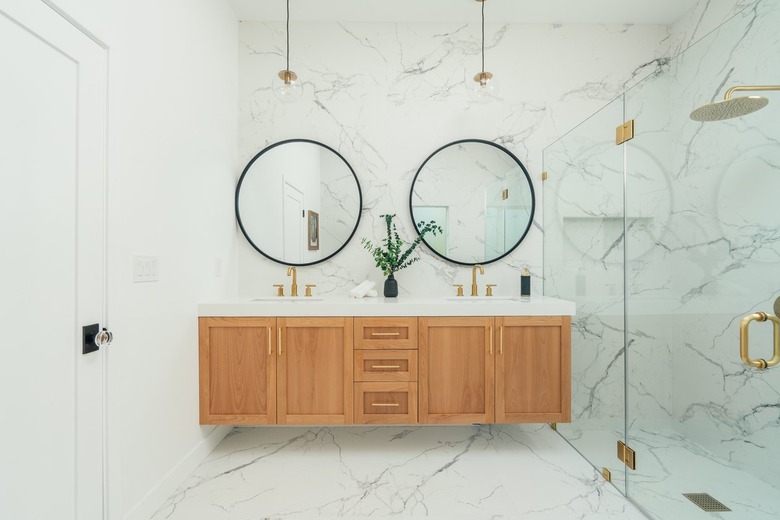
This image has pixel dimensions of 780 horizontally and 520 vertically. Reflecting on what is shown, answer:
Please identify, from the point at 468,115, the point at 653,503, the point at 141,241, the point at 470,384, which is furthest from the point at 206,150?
the point at 653,503

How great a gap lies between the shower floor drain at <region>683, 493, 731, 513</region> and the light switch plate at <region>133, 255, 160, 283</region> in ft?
7.45

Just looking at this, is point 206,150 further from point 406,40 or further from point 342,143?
point 406,40

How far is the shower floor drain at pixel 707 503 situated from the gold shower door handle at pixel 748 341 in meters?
0.53

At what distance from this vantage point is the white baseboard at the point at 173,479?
5.41ft

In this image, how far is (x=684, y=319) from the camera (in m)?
1.52

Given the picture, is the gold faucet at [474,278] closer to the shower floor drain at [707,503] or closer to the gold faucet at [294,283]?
the gold faucet at [294,283]

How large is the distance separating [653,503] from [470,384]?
91 cm

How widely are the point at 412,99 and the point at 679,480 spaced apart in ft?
8.15

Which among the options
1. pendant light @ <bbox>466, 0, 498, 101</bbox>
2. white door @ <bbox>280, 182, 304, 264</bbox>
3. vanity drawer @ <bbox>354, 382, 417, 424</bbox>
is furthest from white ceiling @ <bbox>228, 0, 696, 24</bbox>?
vanity drawer @ <bbox>354, 382, 417, 424</bbox>

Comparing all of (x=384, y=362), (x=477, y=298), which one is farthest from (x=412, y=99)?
(x=384, y=362)

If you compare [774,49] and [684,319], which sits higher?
[774,49]

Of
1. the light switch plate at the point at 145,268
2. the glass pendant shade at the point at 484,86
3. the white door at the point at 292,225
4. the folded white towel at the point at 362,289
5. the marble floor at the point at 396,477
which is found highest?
the glass pendant shade at the point at 484,86

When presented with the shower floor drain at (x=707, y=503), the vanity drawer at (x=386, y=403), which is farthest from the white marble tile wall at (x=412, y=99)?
the shower floor drain at (x=707, y=503)

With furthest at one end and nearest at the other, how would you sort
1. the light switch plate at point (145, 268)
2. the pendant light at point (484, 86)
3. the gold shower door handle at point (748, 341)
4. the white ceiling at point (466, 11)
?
the white ceiling at point (466, 11), the pendant light at point (484, 86), the light switch plate at point (145, 268), the gold shower door handle at point (748, 341)
